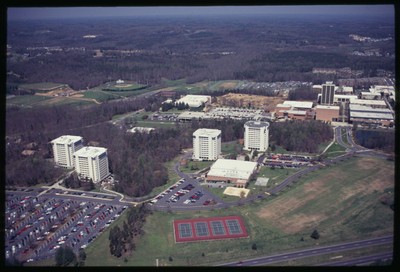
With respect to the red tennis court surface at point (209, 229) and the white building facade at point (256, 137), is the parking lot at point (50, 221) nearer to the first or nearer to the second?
the red tennis court surface at point (209, 229)

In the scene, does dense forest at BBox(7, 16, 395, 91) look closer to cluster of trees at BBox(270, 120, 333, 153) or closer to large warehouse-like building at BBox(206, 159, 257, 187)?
cluster of trees at BBox(270, 120, 333, 153)

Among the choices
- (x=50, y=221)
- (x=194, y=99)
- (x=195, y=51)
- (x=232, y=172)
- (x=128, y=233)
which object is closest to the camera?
(x=128, y=233)

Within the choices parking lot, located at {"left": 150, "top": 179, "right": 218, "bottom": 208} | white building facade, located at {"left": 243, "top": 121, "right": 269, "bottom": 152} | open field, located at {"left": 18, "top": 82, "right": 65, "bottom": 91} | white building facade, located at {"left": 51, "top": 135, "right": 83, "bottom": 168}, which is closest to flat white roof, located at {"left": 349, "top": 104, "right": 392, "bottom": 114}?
white building facade, located at {"left": 243, "top": 121, "right": 269, "bottom": 152}

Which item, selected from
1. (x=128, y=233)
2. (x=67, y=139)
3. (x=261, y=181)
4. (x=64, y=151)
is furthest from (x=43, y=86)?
(x=128, y=233)

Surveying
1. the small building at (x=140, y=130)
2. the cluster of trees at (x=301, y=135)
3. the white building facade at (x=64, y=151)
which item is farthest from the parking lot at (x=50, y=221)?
the cluster of trees at (x=301, y=135)

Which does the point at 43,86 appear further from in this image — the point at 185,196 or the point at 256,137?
the point at 185,196
